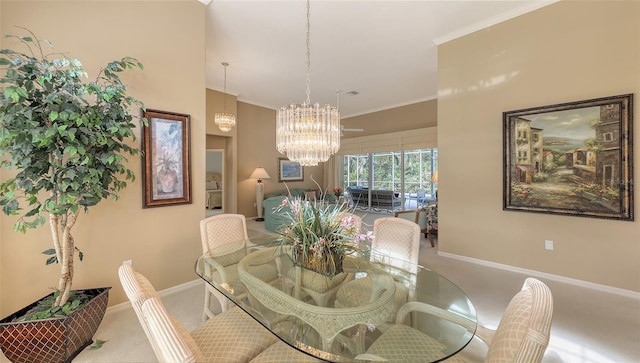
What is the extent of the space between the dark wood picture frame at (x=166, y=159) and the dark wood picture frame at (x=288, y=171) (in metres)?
4.98

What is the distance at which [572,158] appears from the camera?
2.97 meters

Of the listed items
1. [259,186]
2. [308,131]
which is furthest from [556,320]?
[259,186]

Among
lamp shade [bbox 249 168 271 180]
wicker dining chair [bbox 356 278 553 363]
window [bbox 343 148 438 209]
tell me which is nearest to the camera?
wicker dining chair [bbox 356 278 553 363]

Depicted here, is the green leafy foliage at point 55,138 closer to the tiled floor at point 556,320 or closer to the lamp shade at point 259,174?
the tiled floor at point 556,320

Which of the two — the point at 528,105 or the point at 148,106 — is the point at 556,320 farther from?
the point at 148,106

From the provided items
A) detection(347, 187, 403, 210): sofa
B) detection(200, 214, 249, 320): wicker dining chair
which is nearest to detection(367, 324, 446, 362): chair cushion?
detection(200, 214, 249, 320): wicker dining chair

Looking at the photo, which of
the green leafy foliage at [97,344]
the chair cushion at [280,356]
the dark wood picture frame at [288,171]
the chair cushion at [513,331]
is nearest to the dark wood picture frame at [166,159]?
the green leafy foliage at [97,344]

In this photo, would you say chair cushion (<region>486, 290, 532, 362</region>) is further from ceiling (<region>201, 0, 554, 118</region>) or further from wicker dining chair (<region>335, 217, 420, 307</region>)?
ceiling (<region>201, 0, 554, 118</region>)

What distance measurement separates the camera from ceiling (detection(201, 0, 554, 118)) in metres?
3.15

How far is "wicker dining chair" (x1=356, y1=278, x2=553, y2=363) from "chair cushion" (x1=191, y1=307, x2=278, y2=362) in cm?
61

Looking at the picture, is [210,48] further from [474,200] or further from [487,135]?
[474,200]

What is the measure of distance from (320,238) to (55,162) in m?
2.00

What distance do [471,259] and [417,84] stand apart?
13.1 ft

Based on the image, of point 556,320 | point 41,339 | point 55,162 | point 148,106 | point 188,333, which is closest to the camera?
point 188,333
